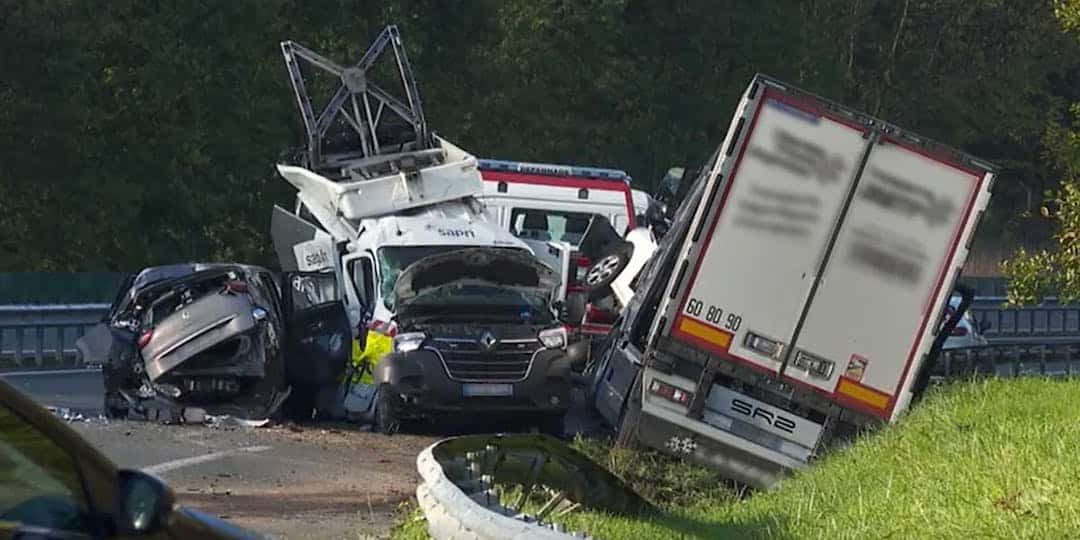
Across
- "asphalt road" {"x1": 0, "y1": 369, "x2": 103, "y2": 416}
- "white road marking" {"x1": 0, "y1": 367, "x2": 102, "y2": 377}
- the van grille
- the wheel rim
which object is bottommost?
"white road marking" {"x1": 0, "y1": 367, "x2": 102, "y2": 377}

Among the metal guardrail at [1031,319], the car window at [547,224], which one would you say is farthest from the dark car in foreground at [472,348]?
the metal guardrail at [1031,319]

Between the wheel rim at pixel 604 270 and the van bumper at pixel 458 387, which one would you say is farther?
the wheel rim at pixel 604 270

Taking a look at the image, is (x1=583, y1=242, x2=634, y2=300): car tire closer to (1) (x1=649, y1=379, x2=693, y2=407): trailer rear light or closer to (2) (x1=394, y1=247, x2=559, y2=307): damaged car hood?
(2) (x1=394, y1=247, x2=559, y2=307): damaged car hood

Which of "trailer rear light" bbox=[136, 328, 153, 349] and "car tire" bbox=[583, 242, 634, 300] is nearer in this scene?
"trailer rear light" bbox=[136, 328, 153, 349]

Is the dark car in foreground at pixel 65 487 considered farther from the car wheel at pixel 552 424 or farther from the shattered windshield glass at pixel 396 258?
the shattered windshield glass at pixel 396 258

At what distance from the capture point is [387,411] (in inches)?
677

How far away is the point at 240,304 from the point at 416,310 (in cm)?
161

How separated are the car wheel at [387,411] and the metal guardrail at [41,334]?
8220 mm

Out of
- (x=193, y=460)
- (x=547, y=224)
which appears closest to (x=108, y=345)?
(x=193, y=460)

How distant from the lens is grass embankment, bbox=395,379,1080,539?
Answer: 930cm

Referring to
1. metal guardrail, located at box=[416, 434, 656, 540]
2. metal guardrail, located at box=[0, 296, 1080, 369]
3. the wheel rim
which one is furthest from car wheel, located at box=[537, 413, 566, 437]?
metal guardrail, located at box=[0, 296, 1080, 369]

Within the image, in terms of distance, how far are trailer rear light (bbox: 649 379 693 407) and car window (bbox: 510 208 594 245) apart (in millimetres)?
10275

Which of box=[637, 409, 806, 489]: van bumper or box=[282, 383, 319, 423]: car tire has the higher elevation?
box=[637, 409, 806, 489]: van bumper

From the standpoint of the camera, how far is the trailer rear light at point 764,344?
14.3 m
